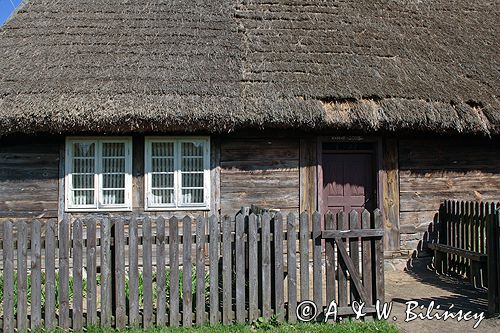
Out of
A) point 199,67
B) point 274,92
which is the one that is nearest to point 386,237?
point 274,92

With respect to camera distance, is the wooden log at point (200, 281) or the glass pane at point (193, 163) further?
the glass pane at point (193, 163)

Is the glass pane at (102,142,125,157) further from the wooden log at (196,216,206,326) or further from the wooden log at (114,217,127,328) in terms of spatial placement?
the wooden log at (196,216,206,326)

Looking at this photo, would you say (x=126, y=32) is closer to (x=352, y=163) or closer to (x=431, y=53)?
(x=352, y=163)

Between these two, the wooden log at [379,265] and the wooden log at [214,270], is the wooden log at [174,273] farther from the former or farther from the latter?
the wooden log at [379,265]

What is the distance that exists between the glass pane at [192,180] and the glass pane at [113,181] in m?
1.12

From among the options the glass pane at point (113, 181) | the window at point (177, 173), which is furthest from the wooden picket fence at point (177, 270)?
the glass pane at point (113, 181)

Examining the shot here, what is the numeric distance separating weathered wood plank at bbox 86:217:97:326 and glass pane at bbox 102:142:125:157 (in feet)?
12.9

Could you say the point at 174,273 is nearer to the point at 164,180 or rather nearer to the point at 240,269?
the point at 240,269

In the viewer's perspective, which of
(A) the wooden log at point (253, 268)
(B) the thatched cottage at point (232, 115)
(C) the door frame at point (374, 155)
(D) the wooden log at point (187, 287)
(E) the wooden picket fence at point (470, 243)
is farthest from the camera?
(C) the door frame at point (374, 155)

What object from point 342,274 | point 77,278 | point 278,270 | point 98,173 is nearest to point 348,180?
point 342,274

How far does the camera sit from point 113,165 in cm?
893

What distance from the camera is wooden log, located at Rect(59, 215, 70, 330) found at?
507 centimetres

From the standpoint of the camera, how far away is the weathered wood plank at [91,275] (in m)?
5.11

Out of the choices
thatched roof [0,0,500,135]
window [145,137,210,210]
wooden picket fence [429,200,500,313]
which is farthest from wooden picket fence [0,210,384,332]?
window [145,137,210,210]
